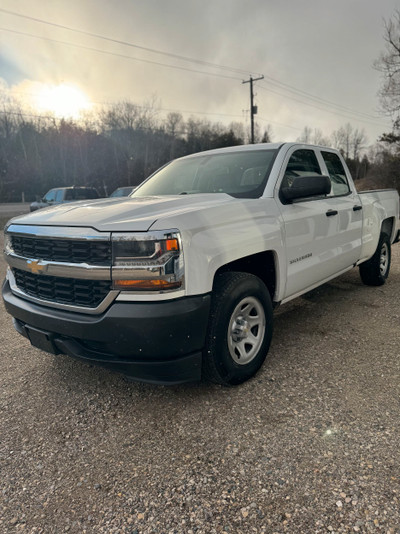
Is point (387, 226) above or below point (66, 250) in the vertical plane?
below

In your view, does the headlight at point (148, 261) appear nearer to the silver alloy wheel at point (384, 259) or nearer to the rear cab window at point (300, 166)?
the rear cab window at point (300, 166)

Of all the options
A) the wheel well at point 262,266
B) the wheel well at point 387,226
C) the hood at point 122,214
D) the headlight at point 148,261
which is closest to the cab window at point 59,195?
the wheel well at point 387,226

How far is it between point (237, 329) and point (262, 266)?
2.16ft

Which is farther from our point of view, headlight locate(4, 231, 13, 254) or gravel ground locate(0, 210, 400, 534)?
headlight locate(4, 231, 13, 254)

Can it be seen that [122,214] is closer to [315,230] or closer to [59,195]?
[315,230]

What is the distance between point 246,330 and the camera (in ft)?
9.14

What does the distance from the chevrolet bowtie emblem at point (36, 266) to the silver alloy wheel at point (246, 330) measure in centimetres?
136

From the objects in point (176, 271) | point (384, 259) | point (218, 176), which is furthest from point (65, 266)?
point (384, 259)

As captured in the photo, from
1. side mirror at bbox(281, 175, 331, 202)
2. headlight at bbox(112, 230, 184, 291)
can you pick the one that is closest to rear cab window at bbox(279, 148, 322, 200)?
side mirror at bbox(281, 175, 331, 202)

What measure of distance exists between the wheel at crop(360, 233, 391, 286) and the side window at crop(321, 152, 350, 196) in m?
1.26

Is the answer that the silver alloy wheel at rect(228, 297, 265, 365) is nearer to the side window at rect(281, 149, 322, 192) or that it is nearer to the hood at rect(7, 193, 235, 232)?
the hood at rect(7, 193, 235, 232)

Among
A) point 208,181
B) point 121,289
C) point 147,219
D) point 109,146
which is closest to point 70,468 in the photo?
point 121,289

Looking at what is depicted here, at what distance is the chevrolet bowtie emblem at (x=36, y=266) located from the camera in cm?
254

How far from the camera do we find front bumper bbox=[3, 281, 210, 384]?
2.19 metres
